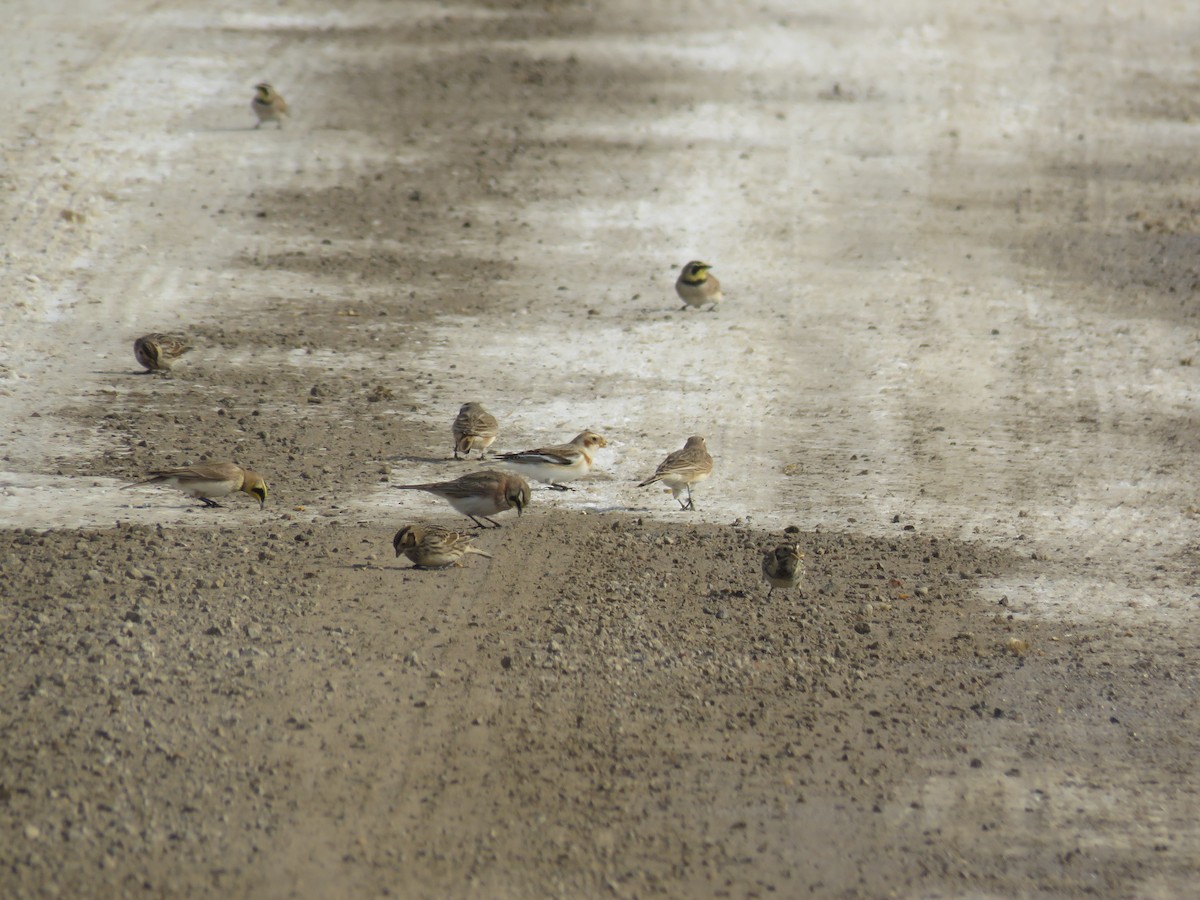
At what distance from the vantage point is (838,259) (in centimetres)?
1703

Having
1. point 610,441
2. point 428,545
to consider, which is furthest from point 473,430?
point 428,545

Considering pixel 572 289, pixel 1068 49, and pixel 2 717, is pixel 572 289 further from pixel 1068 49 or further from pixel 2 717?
pixel 1068 49

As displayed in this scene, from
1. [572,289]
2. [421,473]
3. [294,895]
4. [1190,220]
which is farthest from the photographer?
[1190,220]

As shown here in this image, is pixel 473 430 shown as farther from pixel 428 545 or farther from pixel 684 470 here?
pixel 428 545

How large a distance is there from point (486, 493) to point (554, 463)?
3.02ft

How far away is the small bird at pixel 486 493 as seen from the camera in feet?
34.2

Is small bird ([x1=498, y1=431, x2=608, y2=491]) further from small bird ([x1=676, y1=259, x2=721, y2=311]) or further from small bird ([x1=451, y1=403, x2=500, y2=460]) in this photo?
small bird ([x1=676, y1=259, x2=721, y2=311])

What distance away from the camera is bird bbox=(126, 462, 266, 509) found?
34.5 feet

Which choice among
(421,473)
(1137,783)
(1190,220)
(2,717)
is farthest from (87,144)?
(1137,783)

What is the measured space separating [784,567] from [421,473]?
349 centimetres

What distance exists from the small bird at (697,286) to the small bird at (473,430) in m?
3.87

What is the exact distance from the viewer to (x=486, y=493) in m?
10.4

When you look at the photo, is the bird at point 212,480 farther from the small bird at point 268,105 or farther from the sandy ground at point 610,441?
the small bird at point 268,105

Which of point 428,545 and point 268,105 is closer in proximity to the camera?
point 428,545
